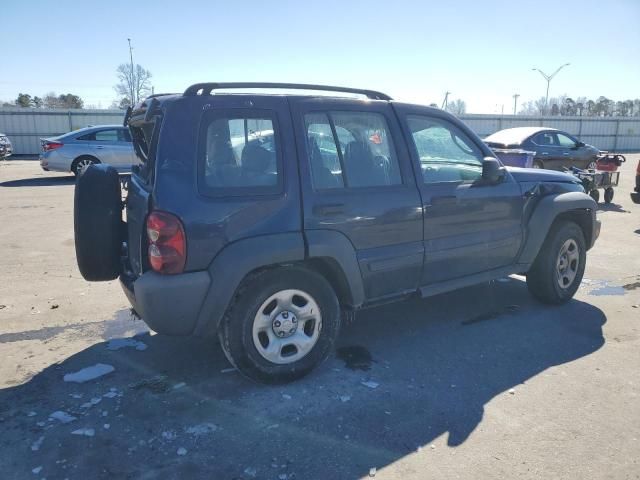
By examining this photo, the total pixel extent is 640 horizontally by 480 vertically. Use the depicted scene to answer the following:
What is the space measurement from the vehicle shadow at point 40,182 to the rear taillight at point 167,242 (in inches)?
531

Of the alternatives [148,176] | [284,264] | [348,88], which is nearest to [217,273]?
[284,264]

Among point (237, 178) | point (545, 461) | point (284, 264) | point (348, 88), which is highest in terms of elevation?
point (348, 88)

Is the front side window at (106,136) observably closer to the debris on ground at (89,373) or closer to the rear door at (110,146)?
the rear door at (110,146)

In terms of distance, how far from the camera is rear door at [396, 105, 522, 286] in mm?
A: 4188

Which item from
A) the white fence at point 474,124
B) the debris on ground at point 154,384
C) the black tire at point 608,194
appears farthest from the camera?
the white fence at point 474,124

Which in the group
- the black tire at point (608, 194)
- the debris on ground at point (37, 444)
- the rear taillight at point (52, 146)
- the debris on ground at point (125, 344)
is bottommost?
the debris on ground at point (37, 444)

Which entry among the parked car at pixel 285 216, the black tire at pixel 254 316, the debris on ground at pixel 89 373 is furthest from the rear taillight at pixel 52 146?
the black tire at pixel 254 316

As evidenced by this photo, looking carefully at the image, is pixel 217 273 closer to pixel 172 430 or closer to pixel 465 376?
pixel 172 430

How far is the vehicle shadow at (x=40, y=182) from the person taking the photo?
48.8ft

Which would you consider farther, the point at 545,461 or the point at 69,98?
the point at 69,98

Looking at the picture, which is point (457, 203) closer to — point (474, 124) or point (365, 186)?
point (365, 186)

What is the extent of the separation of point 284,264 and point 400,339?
149 cm

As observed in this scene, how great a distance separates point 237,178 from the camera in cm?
341

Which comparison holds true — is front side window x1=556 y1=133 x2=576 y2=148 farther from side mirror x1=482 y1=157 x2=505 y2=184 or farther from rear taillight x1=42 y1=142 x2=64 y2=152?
rear taillight x1=42 y1=142 x2=64 y2=152
